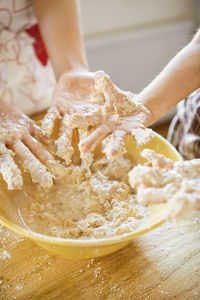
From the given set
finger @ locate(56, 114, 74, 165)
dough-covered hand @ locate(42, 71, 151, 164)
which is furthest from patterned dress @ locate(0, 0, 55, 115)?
finger @ locate(56, 114, 74, 165)

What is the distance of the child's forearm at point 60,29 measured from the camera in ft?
3.57

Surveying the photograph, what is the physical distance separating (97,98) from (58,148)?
0.59 feet

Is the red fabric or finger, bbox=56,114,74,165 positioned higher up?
the red fabric

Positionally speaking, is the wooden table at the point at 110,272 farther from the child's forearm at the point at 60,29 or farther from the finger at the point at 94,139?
the child's forearm at the point at 60,29

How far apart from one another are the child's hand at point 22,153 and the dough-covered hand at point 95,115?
0.13 feet

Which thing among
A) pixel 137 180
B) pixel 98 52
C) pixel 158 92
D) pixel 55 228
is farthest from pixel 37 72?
pixel 137 180

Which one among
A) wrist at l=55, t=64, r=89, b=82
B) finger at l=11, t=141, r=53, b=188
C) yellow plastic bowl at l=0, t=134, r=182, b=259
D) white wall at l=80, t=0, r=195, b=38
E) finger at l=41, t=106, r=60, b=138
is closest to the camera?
yellow plastic bowl at l=0, t=134, r=182, b=259

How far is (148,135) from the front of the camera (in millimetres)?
660

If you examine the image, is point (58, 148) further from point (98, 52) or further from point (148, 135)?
point (98, 52)

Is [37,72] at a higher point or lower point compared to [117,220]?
higher

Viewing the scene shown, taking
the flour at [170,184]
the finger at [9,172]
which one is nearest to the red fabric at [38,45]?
the finger at [9,172]

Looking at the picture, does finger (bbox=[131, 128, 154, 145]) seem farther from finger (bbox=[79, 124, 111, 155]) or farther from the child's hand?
the child's hand

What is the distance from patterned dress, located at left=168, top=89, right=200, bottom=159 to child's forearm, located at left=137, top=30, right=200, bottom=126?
184 mm

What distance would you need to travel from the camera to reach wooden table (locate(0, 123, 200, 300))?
2.29 feet
